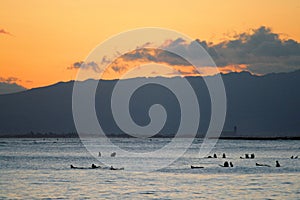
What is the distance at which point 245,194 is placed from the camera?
50469mm

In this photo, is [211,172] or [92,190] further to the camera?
[211,172]

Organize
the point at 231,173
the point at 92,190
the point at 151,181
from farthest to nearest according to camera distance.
→ the point at 231,173, the point at 151,181, the point at 92,190

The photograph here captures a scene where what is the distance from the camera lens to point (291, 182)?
197ft

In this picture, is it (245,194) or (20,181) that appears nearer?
(245,194)

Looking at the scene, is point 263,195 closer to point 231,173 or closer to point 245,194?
point 245,194

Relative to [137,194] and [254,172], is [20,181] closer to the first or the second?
[137,194]

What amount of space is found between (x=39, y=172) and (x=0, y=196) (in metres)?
26.2

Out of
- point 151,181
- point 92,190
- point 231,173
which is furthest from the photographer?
point 231,173

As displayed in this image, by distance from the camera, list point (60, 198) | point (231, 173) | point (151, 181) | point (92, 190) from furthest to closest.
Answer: point (231, 173)
point (151, 181)
point (92, 190)
point (60, 198)

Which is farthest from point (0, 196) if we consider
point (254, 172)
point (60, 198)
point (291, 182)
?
point (254, 172)

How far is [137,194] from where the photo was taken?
50.5 m

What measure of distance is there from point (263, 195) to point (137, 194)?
9.42 meters

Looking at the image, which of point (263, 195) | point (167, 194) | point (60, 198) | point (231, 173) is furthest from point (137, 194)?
point (231, 173)

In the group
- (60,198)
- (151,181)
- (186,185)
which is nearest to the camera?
(60,198)
